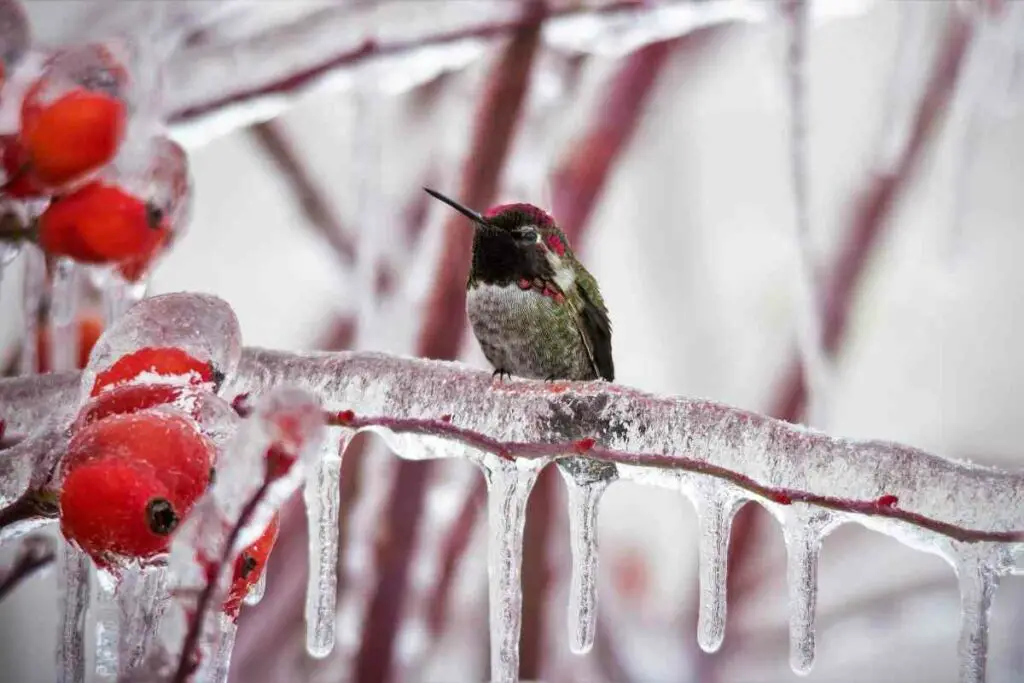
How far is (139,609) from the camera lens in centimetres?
24

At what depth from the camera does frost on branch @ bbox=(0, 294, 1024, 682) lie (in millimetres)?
253

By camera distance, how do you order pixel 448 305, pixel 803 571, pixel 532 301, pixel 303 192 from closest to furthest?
pixel 803 571 → pixel 532 301 → pixel 448 305 → pixel 303 192

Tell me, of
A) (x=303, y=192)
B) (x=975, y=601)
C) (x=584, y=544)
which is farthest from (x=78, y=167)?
(x=303, y=192)

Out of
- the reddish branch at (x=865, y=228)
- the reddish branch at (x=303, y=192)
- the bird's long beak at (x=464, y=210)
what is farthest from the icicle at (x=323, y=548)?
the reddish branch at (x=865, y=228)

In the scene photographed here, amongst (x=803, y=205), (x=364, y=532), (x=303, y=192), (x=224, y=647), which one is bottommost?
(x=224, y=647)

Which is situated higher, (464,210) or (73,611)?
(464,210)

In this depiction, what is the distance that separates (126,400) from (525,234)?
0.62ft

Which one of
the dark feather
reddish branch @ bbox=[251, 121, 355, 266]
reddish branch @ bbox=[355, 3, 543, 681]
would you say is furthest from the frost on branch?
reddish branch @ bbox=[251, 121, 355, 266]

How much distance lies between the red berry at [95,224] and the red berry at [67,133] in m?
0.01

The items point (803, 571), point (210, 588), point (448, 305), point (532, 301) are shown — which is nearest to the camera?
point (210, 588)

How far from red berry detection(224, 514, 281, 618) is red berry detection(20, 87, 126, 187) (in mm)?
137

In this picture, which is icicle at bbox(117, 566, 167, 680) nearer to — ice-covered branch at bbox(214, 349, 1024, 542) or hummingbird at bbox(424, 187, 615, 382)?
ice-covered branch at bbox(214, 349, 1024, 542)

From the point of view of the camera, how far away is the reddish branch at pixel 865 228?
78 cm

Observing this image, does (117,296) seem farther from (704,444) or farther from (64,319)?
(704,444)
